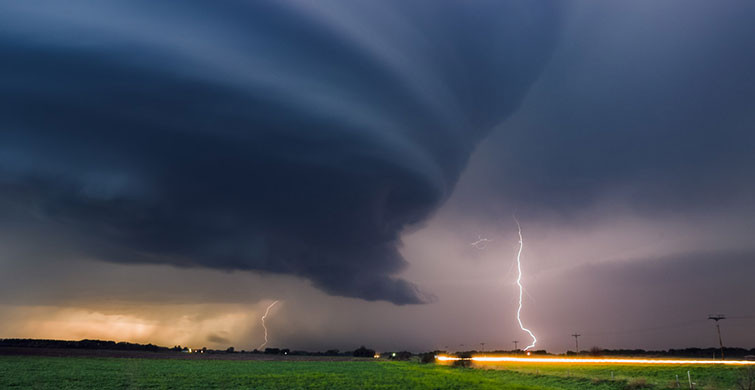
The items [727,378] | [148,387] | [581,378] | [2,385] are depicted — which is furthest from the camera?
[581,378]

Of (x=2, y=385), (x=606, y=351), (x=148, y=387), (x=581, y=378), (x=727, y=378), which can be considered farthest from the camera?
(x=606, y=351)

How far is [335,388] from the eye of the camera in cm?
5284

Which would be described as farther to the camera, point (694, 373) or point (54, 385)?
point (694, 373)

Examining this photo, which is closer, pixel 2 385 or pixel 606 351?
pixel 2 385

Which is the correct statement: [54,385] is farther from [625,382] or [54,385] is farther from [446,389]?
[625,382]

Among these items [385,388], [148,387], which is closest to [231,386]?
[148,387]

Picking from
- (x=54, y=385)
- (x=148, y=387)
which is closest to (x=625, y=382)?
(x=148, y=387)

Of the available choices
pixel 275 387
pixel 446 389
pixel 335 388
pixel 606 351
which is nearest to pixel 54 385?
pixel 275 387

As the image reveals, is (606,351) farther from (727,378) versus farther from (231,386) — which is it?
(231,386)

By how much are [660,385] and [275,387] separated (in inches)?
1622

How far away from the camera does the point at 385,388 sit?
52750mm

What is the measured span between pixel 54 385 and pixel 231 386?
18272mm

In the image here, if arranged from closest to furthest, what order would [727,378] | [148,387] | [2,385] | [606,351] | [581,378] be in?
1. [2,385]
2. [148,387]
3. [727,378]
4. [581,378]
5. [606,351]

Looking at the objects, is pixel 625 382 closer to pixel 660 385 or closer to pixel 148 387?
pixel 660 385
